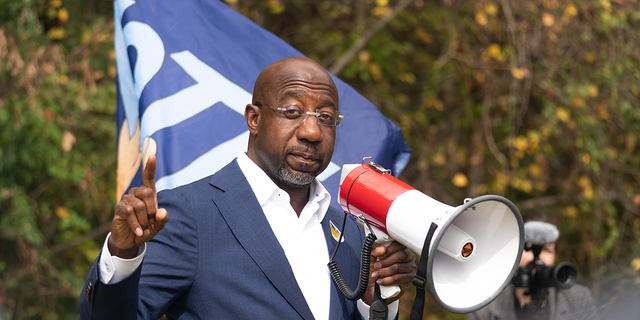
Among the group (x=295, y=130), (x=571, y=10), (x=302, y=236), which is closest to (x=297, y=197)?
(x=302, y=236)

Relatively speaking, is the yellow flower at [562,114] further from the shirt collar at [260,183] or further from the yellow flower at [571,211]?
the shirt collar at [260,183]

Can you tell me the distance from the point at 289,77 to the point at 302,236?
606 millimetres

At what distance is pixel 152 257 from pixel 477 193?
230 inches

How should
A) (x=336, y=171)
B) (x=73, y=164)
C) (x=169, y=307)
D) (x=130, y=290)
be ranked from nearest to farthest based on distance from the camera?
(x=130, y=290) < (x=169, y=307) < (x=336, y=171) < (x=73, y=164)

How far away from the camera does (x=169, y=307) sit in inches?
77.9

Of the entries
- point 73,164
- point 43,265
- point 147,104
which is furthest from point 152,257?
point 43,265

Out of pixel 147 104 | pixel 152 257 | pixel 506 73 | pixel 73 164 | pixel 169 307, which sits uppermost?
pixel 152 257

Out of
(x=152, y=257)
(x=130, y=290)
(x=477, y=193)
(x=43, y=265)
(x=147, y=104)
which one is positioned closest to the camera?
(x=130, y=290)

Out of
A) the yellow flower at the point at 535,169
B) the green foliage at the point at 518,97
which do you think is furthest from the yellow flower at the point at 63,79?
the yellow flower at the point at 535,169

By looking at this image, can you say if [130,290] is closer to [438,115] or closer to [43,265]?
[43,265]

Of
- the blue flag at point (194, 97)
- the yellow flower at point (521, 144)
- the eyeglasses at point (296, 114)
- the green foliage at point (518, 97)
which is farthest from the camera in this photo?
the yellow flower at point (521, 144)

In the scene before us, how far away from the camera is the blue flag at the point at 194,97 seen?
10.4 ft

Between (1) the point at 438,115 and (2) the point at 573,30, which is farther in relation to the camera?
(1) the point at 438,115

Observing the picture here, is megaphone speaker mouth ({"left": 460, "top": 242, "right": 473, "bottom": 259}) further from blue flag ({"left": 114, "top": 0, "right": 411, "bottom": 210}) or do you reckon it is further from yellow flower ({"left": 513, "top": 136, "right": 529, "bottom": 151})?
yellow flower ({"left": 513, "top": 136, "right": 529, "bottom": 151})
